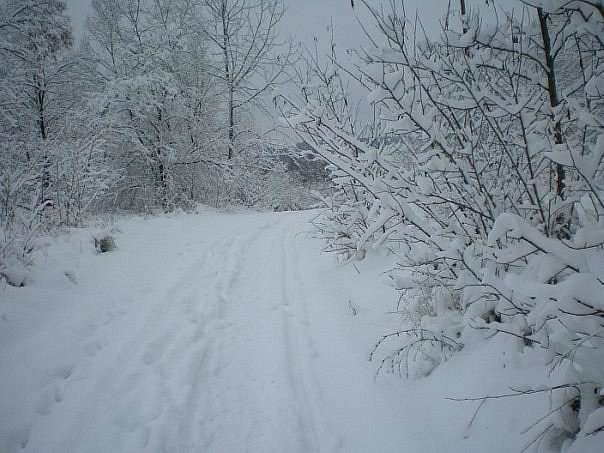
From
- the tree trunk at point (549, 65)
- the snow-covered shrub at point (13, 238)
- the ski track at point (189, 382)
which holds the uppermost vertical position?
the tree trunk at point (549, 65)

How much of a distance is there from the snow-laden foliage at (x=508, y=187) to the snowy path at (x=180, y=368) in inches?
25.1

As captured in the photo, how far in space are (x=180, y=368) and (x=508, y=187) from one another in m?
2.65

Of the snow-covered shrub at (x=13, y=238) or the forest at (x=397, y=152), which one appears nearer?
the forest at (x=397, y=152)

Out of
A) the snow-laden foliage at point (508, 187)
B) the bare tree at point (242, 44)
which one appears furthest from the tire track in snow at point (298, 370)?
the bare tree at point (242, 44)

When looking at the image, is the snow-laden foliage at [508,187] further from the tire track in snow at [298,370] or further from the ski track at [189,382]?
the ski track at [189,382]

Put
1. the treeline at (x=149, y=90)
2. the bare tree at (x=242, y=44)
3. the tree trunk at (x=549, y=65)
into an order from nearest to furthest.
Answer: the tree trunk at (x=549, y=65)
the treeline at (x=149, y=90)
the bare tree at (x=242, y=44)

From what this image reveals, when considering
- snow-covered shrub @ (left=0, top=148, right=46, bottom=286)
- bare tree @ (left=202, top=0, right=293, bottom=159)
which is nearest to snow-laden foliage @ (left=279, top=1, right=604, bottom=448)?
snow-covered shrub @ (left=0, top=148, right=46, bottom=286)

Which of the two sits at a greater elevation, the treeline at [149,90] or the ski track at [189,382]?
the treeline at [149,90]

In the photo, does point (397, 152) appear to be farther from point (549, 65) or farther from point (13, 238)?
point (13, 238)

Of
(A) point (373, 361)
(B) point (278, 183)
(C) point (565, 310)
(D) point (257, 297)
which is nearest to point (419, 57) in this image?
(C) point (565, 310)

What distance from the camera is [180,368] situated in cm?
229

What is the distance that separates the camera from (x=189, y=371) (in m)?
2.27

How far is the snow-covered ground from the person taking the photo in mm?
1593

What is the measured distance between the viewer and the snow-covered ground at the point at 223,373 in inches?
62.7
